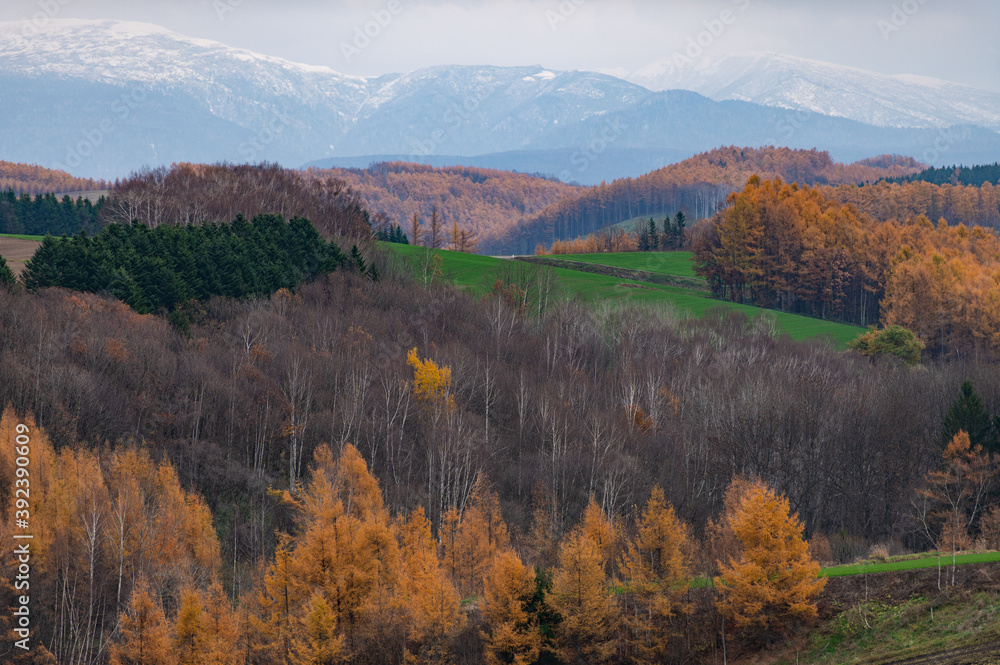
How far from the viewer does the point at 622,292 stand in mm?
115312

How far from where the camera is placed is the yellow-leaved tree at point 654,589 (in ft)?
128

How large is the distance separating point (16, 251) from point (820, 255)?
95.0m

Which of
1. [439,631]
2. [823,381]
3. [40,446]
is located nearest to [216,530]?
[40,446]

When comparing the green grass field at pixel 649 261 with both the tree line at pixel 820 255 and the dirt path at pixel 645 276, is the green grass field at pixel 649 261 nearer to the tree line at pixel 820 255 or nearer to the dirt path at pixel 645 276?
the dirt path at pixel 645 276

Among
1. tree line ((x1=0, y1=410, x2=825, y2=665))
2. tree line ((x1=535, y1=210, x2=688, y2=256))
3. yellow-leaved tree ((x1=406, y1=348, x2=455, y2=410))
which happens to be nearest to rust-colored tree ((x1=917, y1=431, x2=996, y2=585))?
tree line ((x1=0, y1=410, x2=825, y2=665))

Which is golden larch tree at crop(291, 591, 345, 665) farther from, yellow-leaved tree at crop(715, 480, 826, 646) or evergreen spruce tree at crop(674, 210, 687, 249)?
evergreen spruce tree at crop(674, 210, 687, 249)

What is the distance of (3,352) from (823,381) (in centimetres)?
6024

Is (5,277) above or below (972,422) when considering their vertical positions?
above

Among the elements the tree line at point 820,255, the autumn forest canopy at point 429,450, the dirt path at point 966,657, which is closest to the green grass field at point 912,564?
the autumn forest canopy at point 429,450

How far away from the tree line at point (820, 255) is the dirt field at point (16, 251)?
83597mm

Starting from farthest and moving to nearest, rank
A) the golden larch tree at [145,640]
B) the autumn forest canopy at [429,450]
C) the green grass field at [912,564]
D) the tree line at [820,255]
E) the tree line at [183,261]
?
the tree line at [820,255], the tree line at [183,261], the autumn forest canopy at [429,450], the green grass field at [912,564], the golden larch tree at [145,640]

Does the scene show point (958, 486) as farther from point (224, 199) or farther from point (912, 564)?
point (224, 199)

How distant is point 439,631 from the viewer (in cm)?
3828

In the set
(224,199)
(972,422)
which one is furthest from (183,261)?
(972,422)
